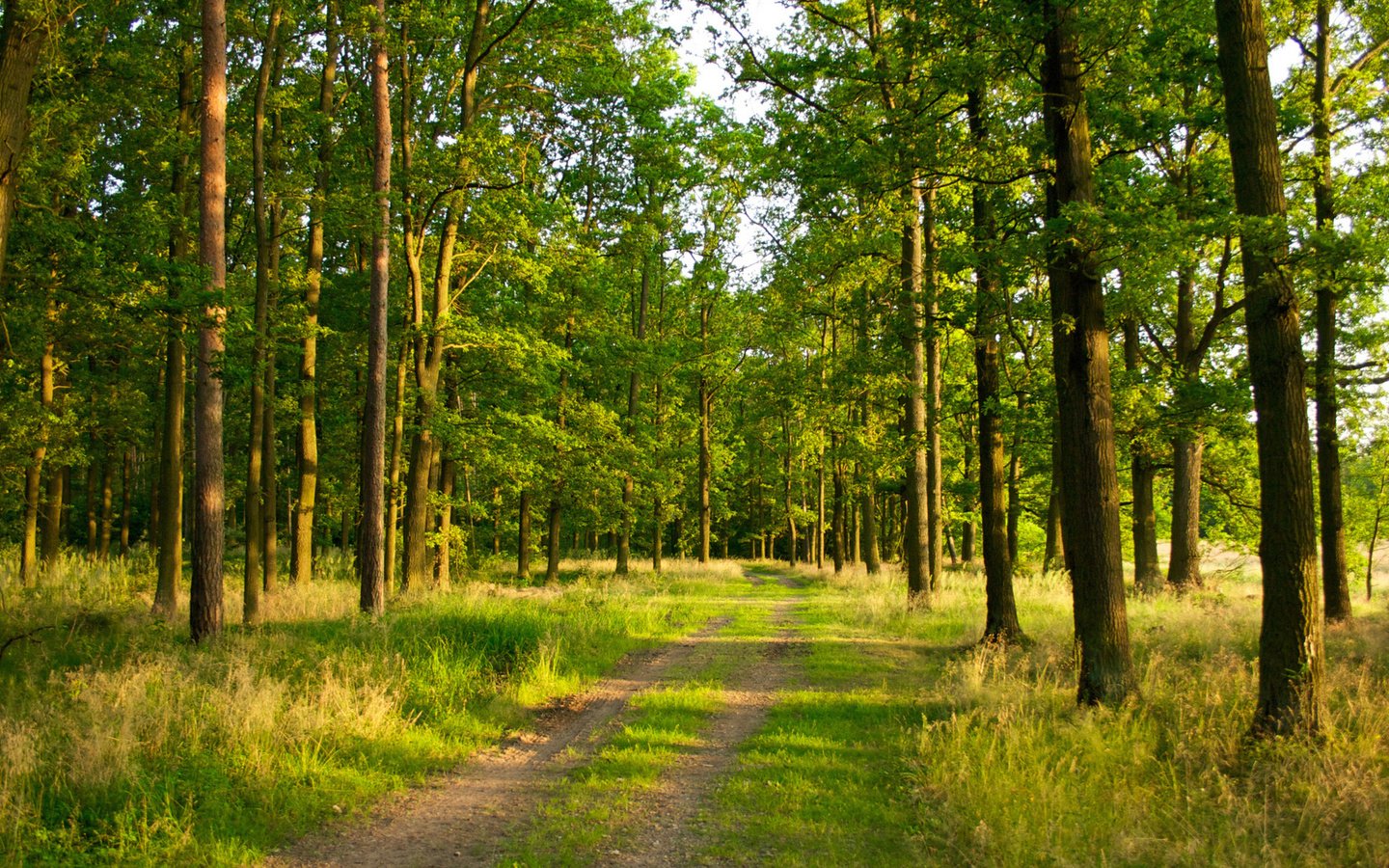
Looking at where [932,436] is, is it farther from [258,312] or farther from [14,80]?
[14,80]

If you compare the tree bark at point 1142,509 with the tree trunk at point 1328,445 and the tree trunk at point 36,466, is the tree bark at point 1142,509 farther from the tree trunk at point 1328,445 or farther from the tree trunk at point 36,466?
the tree trunk at point 36,466

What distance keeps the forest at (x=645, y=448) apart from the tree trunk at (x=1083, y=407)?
0.05 m

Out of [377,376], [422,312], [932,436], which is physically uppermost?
[422,312]

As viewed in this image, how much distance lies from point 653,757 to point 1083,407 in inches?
228

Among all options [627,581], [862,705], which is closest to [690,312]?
[627,581]

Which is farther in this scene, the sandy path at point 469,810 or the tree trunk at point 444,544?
the tree trunk at point 444,544

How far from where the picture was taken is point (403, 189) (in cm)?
1648

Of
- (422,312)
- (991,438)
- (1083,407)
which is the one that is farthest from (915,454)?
(422,312)

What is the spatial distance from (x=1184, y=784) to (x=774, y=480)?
149 feet

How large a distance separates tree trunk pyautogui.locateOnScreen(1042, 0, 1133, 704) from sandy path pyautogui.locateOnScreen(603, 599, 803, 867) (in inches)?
144

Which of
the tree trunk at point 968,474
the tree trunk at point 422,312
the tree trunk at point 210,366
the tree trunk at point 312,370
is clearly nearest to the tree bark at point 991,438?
the tree trunk at point 968,474

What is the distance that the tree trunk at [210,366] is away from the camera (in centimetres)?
1096

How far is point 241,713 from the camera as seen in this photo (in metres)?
6.77

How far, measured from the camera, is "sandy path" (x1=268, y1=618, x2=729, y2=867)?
5.04 metres
